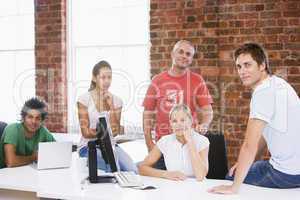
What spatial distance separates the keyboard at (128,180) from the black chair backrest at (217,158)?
0.75m

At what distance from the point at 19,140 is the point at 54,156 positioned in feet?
1.55

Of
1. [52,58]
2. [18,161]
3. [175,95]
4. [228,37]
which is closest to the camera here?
[18,161]

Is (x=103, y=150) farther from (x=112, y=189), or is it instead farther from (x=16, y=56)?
(x=16, y=56)

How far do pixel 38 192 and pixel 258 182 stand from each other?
1.22 metres

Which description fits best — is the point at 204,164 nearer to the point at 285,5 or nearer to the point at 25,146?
the point at 25,146

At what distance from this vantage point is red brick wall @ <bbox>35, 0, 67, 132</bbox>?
5027 millimetres

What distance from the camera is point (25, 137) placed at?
3.13 metres

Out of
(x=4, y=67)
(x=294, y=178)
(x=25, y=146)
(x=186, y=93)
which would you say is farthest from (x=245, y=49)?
(x=4, y=67)

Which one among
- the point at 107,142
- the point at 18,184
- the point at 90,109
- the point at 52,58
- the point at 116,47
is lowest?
the point at 18,184

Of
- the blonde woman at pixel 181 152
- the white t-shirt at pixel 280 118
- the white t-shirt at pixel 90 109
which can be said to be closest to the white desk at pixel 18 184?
the white t-shirt at pixel 90 109

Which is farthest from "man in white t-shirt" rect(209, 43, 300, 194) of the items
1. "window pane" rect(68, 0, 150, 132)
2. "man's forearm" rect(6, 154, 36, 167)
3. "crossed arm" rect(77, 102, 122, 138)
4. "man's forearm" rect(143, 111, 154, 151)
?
"window pane" rect(68, 0, 150, 132)

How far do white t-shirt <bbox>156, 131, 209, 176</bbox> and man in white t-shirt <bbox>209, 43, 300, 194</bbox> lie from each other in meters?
0.43

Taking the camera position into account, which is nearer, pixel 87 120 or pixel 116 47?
pixel 87 120

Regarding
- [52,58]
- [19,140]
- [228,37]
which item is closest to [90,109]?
[19,140]
